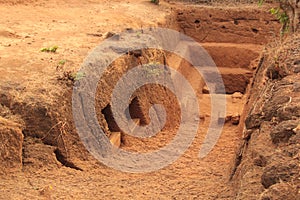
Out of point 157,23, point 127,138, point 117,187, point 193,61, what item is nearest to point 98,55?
point 127,138

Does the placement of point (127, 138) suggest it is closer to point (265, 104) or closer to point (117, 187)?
point (117, 187)

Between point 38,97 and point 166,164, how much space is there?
1713 millimetres

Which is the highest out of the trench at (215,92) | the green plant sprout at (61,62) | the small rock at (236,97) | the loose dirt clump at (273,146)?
the loose dirt clump at (273,146)

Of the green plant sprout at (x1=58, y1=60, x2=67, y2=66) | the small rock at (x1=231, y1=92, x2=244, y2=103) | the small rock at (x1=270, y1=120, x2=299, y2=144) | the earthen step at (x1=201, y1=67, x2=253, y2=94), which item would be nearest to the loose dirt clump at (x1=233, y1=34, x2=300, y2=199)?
the small rock at (x1=270, y1=120, x2=299, y2=144)

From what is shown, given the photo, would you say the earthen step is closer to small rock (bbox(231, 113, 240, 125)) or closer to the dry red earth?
the dry red earth

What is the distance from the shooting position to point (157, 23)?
10336mm

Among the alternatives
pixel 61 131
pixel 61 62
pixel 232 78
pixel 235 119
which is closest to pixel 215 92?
pixel 232 78

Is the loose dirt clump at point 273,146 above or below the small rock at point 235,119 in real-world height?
above

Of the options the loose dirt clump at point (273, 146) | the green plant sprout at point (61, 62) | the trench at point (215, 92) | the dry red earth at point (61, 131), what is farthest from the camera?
the green plant sprout at point (61, 62)

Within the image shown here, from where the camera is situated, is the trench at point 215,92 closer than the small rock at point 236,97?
Yes

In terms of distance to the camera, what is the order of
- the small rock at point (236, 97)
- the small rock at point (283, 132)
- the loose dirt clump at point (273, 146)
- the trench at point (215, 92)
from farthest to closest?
the small rock at point (236, 97) → the trench at point (215, 92) → the small rock at point (283, 132) → the loose dirt clump at point (273, 146)

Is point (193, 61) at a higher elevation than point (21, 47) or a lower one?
lower

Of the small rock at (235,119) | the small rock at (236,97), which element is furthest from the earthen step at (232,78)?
the small rock at (235,119)

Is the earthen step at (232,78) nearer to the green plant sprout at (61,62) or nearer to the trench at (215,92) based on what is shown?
the trench at (215,92)
